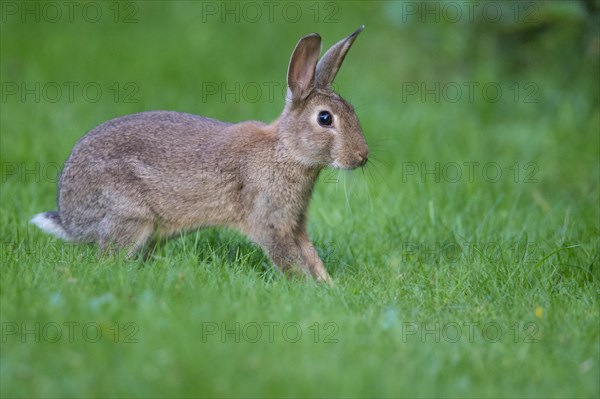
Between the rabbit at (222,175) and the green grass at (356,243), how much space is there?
21 cm

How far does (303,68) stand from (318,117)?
0.35 meters

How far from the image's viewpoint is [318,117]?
572cm

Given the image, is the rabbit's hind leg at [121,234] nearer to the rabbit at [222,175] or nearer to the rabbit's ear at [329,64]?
the rabbit at [222,175]

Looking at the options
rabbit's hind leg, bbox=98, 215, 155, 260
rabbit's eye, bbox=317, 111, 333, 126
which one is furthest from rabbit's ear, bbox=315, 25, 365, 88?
rabbit's hind leg, bbox=98, 215, 155, 260

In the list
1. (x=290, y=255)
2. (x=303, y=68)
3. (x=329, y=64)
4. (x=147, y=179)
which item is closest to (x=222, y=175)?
(x=147, y=179)

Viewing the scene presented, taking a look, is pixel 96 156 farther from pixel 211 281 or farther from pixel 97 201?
pixel 211 281

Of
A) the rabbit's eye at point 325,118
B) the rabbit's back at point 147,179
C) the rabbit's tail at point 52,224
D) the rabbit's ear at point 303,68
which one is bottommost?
the rabbit's tail at point 52,224

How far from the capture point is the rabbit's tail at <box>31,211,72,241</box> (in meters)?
5.90

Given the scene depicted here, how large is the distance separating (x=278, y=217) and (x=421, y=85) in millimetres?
5213

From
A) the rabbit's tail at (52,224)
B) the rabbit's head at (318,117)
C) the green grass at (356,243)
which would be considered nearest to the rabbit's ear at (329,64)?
the rabbit's head at (318,117)

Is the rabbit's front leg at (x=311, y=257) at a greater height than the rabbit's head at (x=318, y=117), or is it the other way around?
the rabbit's head at (x=318, y=117)

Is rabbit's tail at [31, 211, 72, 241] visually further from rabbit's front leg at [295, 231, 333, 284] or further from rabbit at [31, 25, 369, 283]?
rabbit's front leg at [295, 231, 333, 284]

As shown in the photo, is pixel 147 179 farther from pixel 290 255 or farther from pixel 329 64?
pixel 329 64

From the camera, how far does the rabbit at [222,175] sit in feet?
18.7
